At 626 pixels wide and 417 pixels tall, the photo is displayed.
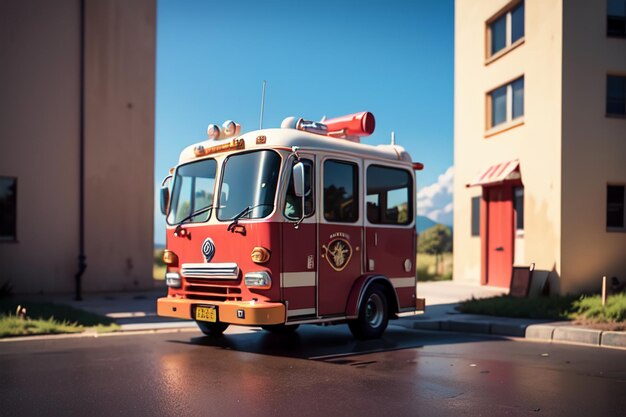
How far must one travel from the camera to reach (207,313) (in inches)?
340

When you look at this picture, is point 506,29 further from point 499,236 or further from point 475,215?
point 499,236

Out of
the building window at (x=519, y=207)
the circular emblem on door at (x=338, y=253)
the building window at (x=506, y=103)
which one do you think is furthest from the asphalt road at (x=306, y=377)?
the building window at (x=506, y=103)

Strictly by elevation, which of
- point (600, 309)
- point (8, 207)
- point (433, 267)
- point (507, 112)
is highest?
point (507, 112)

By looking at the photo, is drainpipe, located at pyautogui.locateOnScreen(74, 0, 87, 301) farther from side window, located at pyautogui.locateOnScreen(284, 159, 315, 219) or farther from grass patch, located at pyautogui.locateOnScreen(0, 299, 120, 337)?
side window, located at pyautogui.locateOnScreen(284, 159, 315, 219)

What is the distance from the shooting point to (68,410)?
18.6 feet

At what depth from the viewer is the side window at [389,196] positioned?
9852 mm

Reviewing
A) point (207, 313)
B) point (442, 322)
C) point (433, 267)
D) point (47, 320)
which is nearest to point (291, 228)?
point (207, 313)

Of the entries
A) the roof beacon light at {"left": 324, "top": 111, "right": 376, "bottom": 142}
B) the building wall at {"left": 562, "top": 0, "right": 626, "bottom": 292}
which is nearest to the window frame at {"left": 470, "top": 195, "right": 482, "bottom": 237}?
the building wall at {"left": 562, "top": 0, "right": 626, "bottom": 292}

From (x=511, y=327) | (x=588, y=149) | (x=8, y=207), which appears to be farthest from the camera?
(x=8, y=207)

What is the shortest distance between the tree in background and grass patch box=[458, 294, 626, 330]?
15.4 m

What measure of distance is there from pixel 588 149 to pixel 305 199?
8782 millimetres

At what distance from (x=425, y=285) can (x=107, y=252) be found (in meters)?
9.36

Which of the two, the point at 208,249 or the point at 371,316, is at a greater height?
the point at 208,249

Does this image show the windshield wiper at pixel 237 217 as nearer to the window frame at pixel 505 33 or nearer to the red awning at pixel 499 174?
the red awning at pixel 499 174
